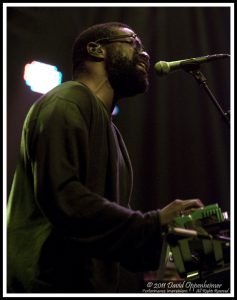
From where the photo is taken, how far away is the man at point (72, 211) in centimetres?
145

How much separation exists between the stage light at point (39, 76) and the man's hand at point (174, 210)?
120 inches

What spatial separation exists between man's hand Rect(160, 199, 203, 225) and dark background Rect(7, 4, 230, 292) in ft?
8.62

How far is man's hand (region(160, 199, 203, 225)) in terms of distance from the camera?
1.48 m

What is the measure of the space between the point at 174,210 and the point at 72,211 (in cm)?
38

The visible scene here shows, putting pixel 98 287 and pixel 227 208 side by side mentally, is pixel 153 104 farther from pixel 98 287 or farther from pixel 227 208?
pixel 98 287

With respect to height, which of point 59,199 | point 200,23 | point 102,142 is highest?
point 200,23

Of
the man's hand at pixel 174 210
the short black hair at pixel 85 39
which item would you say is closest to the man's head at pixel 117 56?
the short black hair at pixel 85 39

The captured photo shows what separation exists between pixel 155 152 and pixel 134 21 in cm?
150

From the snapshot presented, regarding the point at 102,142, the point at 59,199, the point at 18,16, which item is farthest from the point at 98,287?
the point at 18,16

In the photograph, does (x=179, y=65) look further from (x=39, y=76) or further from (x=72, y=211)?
(x=39, y=76)

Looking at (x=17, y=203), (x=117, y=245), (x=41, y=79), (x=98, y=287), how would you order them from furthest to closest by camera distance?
(x=41, y=79) → (x=17, y=203) → (x=98, y=287) → (x=117, y=245)

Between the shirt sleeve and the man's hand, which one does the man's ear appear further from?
the man's hand

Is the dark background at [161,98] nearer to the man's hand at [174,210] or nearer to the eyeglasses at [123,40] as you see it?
the eyeglasses at [123,40]

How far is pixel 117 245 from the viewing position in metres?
1.43
